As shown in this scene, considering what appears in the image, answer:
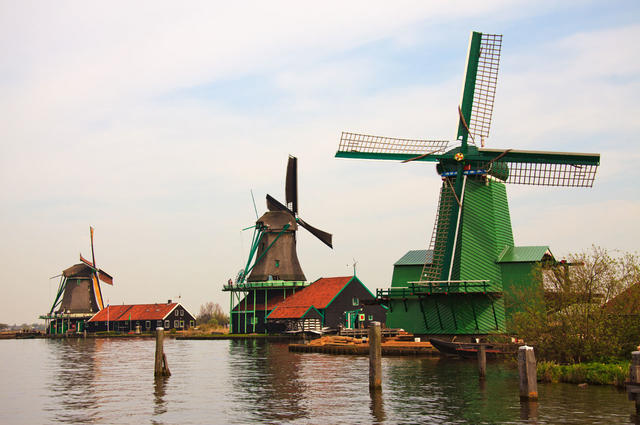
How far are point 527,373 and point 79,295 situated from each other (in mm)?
91305

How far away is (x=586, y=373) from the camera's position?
26.5 meters

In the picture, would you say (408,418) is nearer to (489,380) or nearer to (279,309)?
(489,380)

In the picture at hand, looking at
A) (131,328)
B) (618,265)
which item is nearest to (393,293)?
(618,265)

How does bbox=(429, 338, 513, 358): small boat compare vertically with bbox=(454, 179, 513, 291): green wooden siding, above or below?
below

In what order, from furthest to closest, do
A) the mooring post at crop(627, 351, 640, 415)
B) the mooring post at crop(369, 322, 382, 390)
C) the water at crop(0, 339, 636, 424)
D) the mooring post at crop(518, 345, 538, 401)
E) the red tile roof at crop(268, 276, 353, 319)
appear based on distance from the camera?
the red tile roof at crop(268, 276, 353, 319) → the mooring post at crop(369, 322, 382, 390) → the mooring post at crop(518, 345, 538, 401) → the water at crop(0, 339, 636, 424) → the mooring post at crop(627, 351, 640, 415)

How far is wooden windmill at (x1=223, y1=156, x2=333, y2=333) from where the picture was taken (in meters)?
77.2

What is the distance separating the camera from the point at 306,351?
51.5 meters

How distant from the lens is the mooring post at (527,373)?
21.5m

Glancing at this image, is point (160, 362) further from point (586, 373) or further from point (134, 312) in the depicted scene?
point (134, 312)

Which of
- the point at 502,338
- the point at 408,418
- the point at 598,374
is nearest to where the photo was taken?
the point at 408,418

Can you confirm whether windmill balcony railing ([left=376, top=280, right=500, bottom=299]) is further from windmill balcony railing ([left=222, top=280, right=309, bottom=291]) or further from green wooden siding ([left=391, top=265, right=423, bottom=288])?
windmill balcony railing ([left=222, top=280, right=309, bottom=291])

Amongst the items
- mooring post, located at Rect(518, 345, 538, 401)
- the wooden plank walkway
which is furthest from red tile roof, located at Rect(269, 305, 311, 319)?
mooring post, located at Rect(518, 345, 538, 401)

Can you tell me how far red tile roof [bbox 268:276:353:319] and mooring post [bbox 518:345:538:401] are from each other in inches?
1906

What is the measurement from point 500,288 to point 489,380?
14621 millimetres
